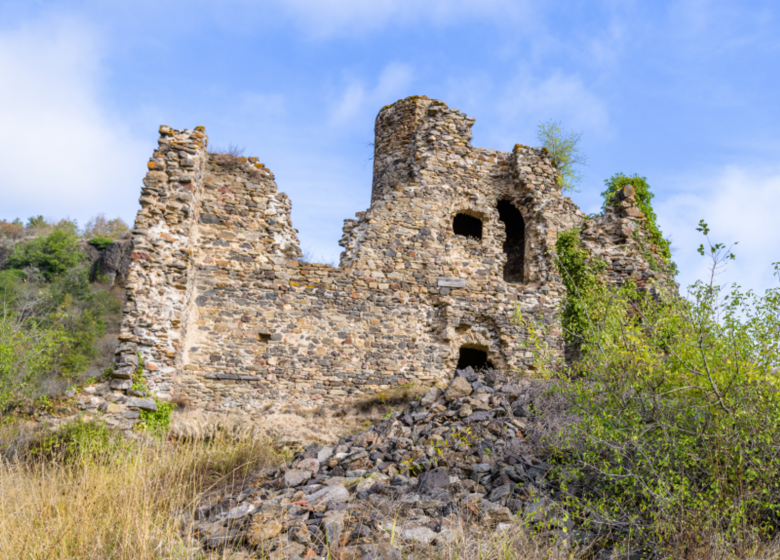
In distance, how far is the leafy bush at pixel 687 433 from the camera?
352cm

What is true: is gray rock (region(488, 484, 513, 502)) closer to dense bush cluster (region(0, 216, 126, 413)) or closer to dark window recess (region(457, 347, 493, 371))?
dark window recess (region(457, 347, 493, 371))

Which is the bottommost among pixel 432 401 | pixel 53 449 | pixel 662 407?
pixel 53 449

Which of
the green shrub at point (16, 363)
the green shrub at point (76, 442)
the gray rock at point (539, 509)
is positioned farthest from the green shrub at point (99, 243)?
the gray rock at point (539, 509)

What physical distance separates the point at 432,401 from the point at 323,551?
3908mm

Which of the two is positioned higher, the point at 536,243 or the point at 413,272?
the point at 536,243

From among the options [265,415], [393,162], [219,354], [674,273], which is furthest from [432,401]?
[393,162]

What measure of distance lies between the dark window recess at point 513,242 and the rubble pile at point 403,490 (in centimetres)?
609

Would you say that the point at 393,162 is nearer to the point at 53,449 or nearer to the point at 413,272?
the point at 413,272

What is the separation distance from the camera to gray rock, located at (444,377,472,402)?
704 cm

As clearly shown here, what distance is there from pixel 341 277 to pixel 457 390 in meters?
3.91

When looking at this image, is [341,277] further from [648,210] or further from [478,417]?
[648,210]

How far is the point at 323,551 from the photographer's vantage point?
3529 mm

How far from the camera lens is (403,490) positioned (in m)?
4.57

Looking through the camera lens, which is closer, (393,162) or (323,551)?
(323,551)
